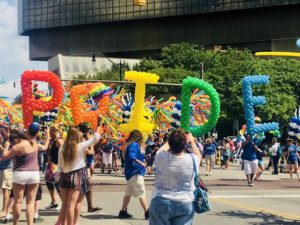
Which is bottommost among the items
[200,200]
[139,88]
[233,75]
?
[200,200]

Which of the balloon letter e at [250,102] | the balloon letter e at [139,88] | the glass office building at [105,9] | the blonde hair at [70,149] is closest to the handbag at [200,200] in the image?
the blonde hair at [70,149]

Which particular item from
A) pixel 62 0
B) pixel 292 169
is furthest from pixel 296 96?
pixel 62 0

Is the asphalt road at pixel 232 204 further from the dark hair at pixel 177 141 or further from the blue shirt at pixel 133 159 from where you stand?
the dark hair at pixel 177 141

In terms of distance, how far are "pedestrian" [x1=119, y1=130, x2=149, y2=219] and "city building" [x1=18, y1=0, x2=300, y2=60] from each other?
69.4 metres

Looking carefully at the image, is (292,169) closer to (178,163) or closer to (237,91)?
(178,163)

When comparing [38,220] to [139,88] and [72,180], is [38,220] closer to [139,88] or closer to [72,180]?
[72,180]

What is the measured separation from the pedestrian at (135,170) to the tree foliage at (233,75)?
35.5 m

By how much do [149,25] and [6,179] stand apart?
80.0 m

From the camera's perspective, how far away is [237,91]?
158 feet

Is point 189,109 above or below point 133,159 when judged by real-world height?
above

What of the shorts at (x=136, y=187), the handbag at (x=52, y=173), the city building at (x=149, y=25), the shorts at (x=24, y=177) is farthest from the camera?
the city building at (x=149, y=25)

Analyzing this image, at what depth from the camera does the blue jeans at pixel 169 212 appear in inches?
243

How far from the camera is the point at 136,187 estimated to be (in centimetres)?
1057

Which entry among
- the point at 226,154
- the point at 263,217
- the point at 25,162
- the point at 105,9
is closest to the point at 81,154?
the point at 25,162
